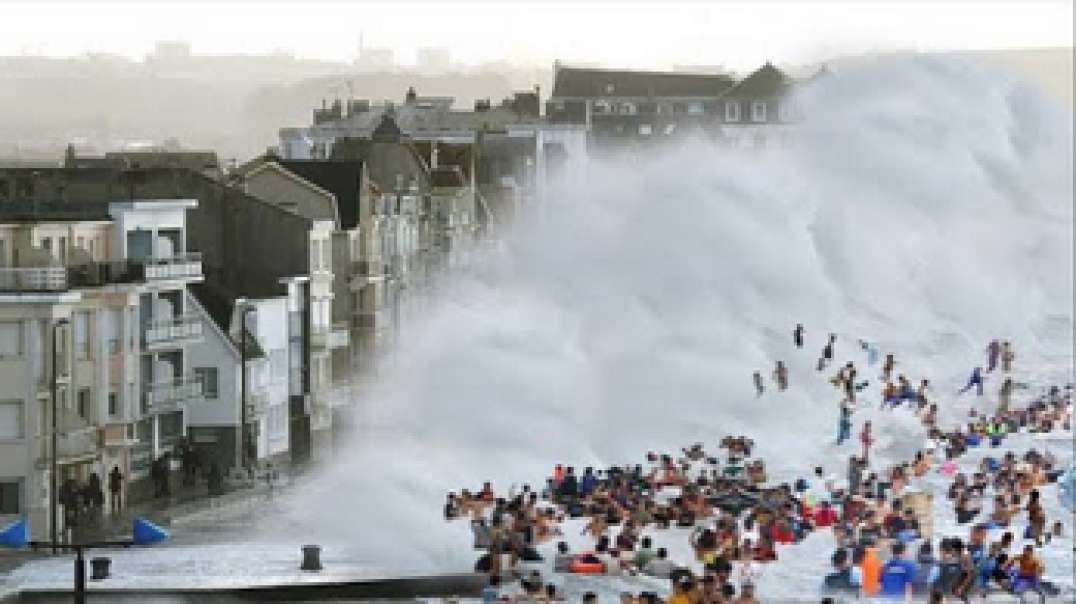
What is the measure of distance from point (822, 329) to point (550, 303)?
7705 millimetres

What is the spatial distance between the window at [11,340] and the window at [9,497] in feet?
6.39

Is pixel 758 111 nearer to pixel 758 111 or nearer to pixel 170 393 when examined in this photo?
pixel 758 111

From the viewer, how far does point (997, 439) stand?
4794 centimetres

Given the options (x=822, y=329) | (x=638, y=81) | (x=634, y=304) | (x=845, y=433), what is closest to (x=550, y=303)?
(x=634, y=304)

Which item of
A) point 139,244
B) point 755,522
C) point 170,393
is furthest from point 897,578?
point 139,244

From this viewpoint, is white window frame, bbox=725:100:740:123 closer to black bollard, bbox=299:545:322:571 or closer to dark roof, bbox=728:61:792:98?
dark roof, bbox=728:61:792:98

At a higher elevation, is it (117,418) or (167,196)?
(167,196)

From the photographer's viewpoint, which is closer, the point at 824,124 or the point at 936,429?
the point at 936,429

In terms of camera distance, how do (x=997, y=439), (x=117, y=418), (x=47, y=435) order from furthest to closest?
(x=997, y=439)
(x=117, y=418)
(x=47, y=435)

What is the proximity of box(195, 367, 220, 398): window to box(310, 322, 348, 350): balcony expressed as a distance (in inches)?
275

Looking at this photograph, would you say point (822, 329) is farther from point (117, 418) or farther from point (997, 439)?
point (117, 418)

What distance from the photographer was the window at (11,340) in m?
39.5

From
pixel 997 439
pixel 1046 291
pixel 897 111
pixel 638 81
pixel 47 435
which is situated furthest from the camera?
pixel 638 81

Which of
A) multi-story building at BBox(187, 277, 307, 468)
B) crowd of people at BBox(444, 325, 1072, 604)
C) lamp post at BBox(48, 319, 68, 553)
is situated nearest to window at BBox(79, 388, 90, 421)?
lamp post at BBox(48, 319, 68, 553)
